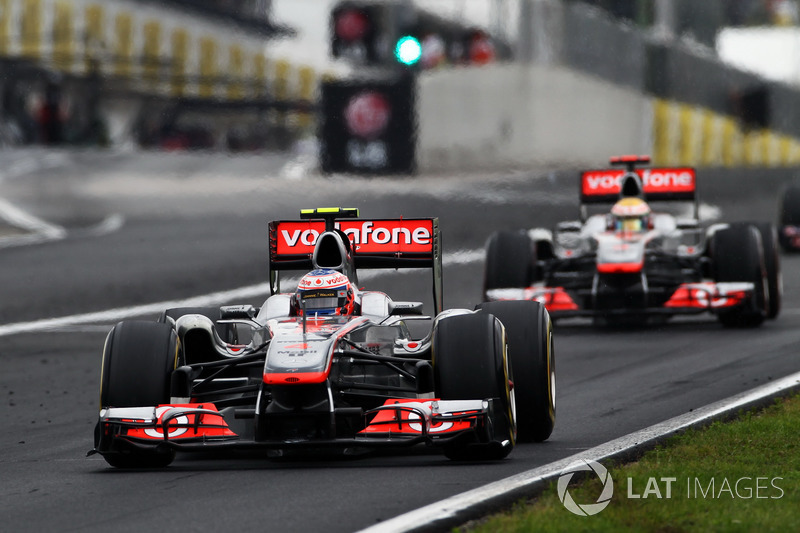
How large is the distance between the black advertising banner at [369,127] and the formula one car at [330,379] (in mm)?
17215

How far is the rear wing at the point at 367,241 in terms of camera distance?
397 inches

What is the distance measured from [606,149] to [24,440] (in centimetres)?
1919

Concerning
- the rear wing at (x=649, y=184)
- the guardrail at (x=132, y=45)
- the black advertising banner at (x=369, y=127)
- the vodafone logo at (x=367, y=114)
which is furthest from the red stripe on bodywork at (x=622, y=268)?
the guardrail at (x=132, y=45)

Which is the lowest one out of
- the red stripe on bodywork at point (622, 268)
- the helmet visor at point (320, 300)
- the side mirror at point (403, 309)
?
the red stripe on bodywork at point (622, 268)

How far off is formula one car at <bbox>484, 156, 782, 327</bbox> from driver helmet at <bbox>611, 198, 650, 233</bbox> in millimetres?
11

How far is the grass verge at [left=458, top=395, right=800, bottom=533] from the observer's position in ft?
20.1

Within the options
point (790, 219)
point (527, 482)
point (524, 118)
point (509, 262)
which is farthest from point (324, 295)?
point (524, 118)

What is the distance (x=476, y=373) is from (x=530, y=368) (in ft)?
2.74

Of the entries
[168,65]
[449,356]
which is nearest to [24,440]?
[449,356]

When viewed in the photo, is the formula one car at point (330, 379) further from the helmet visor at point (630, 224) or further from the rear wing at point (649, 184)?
the rear wing at point (649, 184)

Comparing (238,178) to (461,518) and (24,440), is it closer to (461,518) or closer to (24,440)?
(24,440)

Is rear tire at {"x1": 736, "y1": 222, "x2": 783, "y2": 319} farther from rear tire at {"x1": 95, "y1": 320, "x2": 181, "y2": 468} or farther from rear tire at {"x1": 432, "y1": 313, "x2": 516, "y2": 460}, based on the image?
rear tire at {"x1": 95, "y1": 320, "x2": 181, "y2": 468}

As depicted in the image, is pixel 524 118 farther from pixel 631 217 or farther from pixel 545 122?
pixel 631 217

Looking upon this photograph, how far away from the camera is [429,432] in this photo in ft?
26.3
